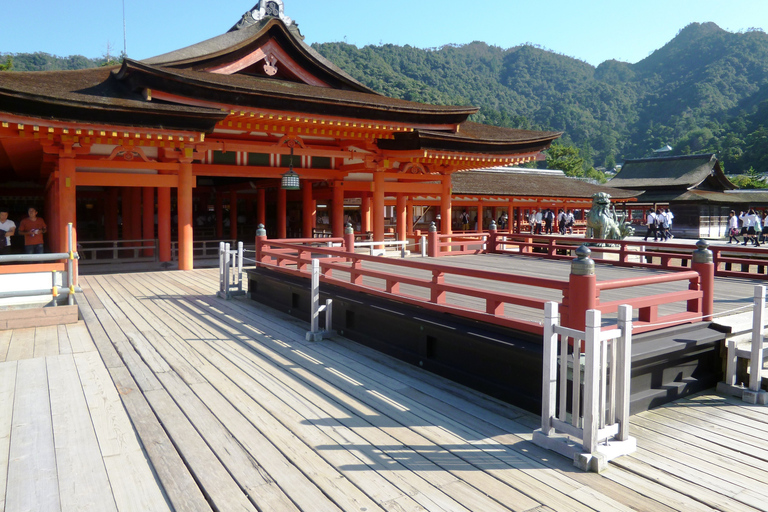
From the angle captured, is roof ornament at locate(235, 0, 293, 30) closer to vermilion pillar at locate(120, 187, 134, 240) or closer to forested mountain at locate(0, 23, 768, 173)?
vermilion pillar at locate(120, 187, 134, 240)

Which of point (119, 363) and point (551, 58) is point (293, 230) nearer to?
point (119, 363)

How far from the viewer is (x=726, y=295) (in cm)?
845

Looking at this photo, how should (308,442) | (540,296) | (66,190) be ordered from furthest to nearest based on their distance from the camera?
(66,190), (540,296), (308,442)

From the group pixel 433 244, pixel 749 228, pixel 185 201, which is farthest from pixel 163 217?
pixel 749 228

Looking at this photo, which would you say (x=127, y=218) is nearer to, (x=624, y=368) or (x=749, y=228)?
(x=624, y=368)

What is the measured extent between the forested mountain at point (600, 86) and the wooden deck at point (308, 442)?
92.3 m

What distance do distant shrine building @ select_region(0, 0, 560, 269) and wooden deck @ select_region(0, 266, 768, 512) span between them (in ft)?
22.1

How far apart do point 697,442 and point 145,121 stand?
1213cm

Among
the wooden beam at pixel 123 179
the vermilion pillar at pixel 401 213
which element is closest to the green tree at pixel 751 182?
the vermilion pillar at pixel 401 213

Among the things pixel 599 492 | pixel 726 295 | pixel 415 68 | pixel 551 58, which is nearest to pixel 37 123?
pixel 599 492

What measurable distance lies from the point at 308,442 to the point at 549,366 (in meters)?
2.04

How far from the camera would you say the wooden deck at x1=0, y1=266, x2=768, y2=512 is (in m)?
3.56

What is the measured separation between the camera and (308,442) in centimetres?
440

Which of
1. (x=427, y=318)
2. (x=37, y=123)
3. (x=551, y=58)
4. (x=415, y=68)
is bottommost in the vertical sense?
(x=427, y=318)
